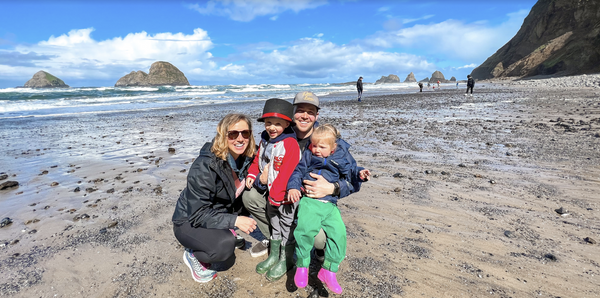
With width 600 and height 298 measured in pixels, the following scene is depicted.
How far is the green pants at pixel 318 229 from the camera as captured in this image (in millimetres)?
2715

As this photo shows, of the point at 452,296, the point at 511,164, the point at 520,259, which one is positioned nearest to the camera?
the point at 452,296

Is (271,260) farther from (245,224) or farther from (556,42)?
(556,42)

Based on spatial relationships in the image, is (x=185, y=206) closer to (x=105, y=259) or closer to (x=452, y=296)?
(x=105, y=259)

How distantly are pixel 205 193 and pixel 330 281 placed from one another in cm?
153

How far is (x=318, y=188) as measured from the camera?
272 cm

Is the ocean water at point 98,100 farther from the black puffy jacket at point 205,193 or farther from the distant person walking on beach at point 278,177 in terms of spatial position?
the distant person walking on beach at point 278,177

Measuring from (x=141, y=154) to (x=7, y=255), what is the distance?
5.00m

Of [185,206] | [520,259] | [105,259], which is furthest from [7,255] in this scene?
[520,259]

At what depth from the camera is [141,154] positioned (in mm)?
8273

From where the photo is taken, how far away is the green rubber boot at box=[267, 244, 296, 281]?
3004 mm

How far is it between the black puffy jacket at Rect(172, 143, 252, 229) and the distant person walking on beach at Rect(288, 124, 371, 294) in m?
0.75

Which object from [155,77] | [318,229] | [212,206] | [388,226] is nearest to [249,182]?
[212,206]

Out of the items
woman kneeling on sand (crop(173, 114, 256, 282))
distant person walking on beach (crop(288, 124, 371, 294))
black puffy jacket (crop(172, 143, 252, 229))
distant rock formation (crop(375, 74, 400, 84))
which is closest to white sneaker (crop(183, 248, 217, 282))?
woman kneeling on sand (crop(173, 114, 256, 282))

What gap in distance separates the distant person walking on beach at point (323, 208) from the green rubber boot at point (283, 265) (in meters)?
0.27
